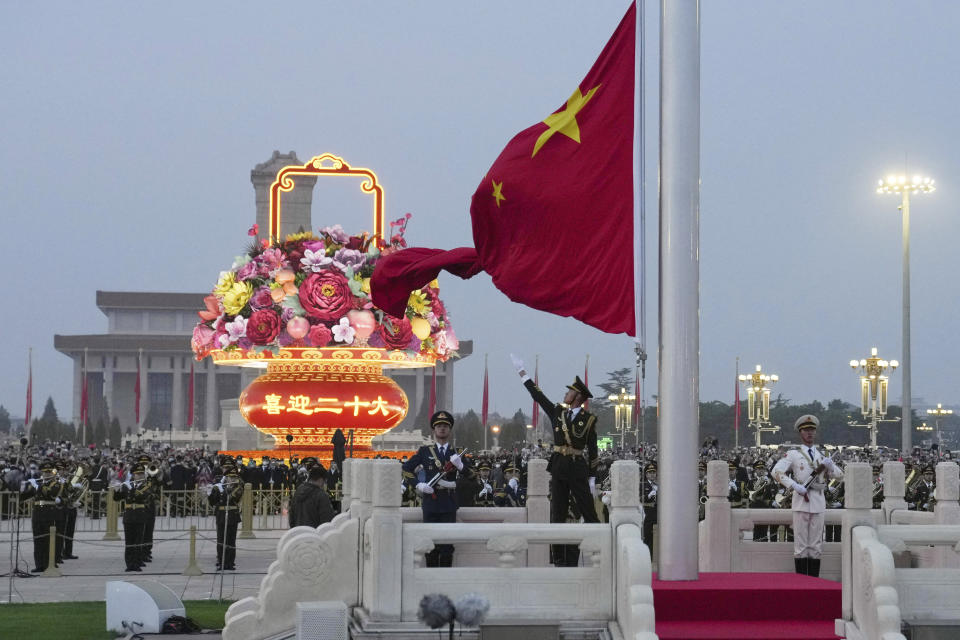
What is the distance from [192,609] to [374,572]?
21.5 ft

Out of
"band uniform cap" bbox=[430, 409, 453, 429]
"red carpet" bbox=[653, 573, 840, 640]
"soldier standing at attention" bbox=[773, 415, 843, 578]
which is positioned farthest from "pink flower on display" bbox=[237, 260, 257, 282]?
"red carpet" bbox=[653, 573, 840, 640]

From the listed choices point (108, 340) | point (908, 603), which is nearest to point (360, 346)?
point (908, 603)

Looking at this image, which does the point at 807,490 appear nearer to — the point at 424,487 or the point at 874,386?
the point at 424,487

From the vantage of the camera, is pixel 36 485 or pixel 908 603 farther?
pixel 36 485

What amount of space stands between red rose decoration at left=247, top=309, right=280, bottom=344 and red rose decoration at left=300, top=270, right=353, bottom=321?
0.60 m

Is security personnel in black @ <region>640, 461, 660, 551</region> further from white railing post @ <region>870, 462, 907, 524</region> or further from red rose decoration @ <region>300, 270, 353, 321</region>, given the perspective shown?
white railing post @ <region>870, 462, 907, 524</region>

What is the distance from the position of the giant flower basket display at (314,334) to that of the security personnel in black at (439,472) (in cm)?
1235

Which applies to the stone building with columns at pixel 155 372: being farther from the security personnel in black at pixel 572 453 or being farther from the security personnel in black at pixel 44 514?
the security personnel in black at pixel 572 453

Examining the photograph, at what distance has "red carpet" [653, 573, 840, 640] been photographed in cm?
913

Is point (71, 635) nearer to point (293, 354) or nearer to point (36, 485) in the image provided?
point (36, 485)

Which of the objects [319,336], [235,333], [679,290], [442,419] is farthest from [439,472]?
[235,333]

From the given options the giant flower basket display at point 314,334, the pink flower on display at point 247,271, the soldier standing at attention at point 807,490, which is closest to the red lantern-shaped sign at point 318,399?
the giant flower basket display at point 314,334

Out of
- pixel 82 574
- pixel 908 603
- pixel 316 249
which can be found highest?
pixel 316 249

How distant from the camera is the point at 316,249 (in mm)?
24703
